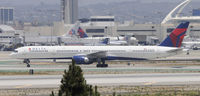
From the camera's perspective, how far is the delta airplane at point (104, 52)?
93.9m

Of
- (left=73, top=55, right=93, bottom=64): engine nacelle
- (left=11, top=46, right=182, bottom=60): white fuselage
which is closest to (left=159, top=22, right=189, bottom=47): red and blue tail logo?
(left=11, top=46, right=182, bottom=60): white fuselage

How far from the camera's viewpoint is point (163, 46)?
3762 inches

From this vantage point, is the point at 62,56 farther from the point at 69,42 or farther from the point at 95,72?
the point at 69,42

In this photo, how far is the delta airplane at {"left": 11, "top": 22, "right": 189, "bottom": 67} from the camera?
9394cm

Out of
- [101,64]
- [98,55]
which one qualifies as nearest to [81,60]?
[98,55]

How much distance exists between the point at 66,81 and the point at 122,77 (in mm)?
31951

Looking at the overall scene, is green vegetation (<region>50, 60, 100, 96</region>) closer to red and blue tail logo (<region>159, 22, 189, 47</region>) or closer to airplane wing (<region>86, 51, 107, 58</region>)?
airplane wing (<region>86, 51, 107, 58</region>)

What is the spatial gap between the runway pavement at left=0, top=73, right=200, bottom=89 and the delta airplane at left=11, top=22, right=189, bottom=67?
60.7 ft

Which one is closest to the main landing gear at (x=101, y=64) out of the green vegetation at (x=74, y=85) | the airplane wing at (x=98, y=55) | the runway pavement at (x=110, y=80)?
the airplane wing at (x=98, y=55)

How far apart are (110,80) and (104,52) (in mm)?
26711

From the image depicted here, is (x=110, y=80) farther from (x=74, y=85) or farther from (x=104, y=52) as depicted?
(x=74, y=85)

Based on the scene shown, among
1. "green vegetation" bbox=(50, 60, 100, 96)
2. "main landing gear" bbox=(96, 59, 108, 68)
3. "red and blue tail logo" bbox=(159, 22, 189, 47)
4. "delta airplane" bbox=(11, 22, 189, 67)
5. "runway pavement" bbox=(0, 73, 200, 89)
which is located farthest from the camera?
"red and blue tail logo" bbox=(159, 22, 189, 47)

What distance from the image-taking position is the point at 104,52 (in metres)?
93.8

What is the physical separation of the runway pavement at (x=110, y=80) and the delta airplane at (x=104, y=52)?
18.5 metres
